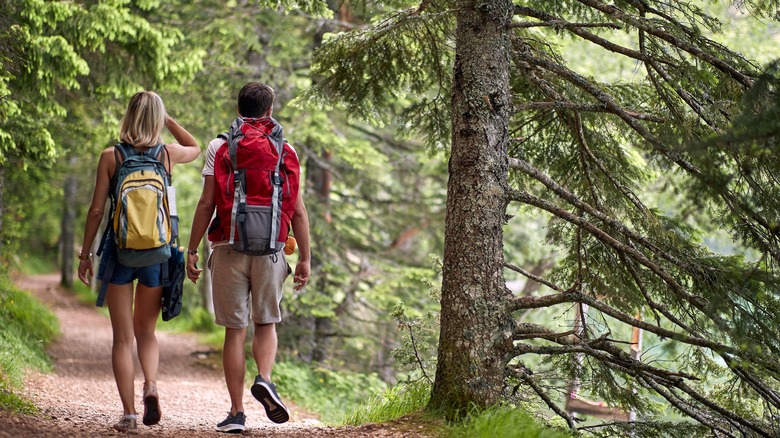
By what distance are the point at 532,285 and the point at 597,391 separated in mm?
10350

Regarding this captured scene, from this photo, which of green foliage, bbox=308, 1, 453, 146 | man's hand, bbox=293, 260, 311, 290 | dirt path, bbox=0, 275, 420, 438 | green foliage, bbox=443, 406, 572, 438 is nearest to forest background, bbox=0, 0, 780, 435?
green foliage, bbox=308, 1, 453, 146

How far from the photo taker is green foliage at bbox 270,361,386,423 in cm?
1137

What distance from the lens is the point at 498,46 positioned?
16.5 feet

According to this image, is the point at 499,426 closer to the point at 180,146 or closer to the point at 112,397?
the point at 180,146

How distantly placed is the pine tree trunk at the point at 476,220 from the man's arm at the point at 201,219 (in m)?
1.62

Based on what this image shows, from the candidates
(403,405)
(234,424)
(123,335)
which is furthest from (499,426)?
(123,335)

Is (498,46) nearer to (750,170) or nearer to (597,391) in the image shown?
→ (750,170)

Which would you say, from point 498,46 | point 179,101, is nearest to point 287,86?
point 179,101

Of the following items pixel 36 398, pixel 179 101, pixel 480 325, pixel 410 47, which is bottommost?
pixel 36 398

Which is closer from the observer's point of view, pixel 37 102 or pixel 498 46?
pixel 498 46

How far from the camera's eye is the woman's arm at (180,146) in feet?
17.7

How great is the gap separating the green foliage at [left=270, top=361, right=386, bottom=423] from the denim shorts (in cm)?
590

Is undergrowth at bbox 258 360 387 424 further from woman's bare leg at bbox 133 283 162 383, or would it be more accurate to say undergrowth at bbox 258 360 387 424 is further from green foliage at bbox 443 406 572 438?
green foliage at bbox 443 406 572 438

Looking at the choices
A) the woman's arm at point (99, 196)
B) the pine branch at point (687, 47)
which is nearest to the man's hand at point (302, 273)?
the woman's arm at point (99, 196)
